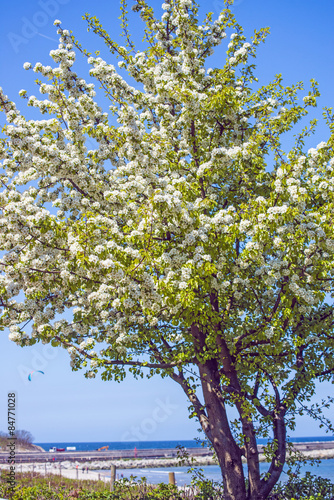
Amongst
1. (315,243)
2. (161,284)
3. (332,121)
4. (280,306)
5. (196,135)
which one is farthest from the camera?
(196,135)

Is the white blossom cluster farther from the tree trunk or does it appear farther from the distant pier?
the distant pier

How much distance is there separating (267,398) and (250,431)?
1.02m

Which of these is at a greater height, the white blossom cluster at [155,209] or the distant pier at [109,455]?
the white blossom cluster at [155,209]

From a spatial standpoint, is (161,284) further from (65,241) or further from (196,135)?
(196,135)

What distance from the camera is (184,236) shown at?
31.0 feet

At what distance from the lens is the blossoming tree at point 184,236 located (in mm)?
9086

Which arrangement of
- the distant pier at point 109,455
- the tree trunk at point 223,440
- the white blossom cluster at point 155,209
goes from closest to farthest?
the white blossom cluster at point 155,209 < the tree trunk at point 223,440 < the distant pier at point 109,455

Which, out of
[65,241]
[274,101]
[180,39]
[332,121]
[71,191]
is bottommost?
[65,241]

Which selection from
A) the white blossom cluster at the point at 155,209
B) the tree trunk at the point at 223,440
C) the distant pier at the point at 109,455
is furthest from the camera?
the distant pier at the point at 109,455

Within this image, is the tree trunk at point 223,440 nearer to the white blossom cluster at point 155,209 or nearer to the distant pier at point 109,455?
the white blossom cluster at point 155,209

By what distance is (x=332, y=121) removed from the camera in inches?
427

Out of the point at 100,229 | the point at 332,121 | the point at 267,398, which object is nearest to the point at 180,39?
the point at 332,121

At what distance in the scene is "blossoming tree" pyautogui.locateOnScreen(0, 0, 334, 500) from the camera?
9086 mm

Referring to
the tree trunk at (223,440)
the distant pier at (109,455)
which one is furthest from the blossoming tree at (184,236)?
the distant pier at (109,455)
